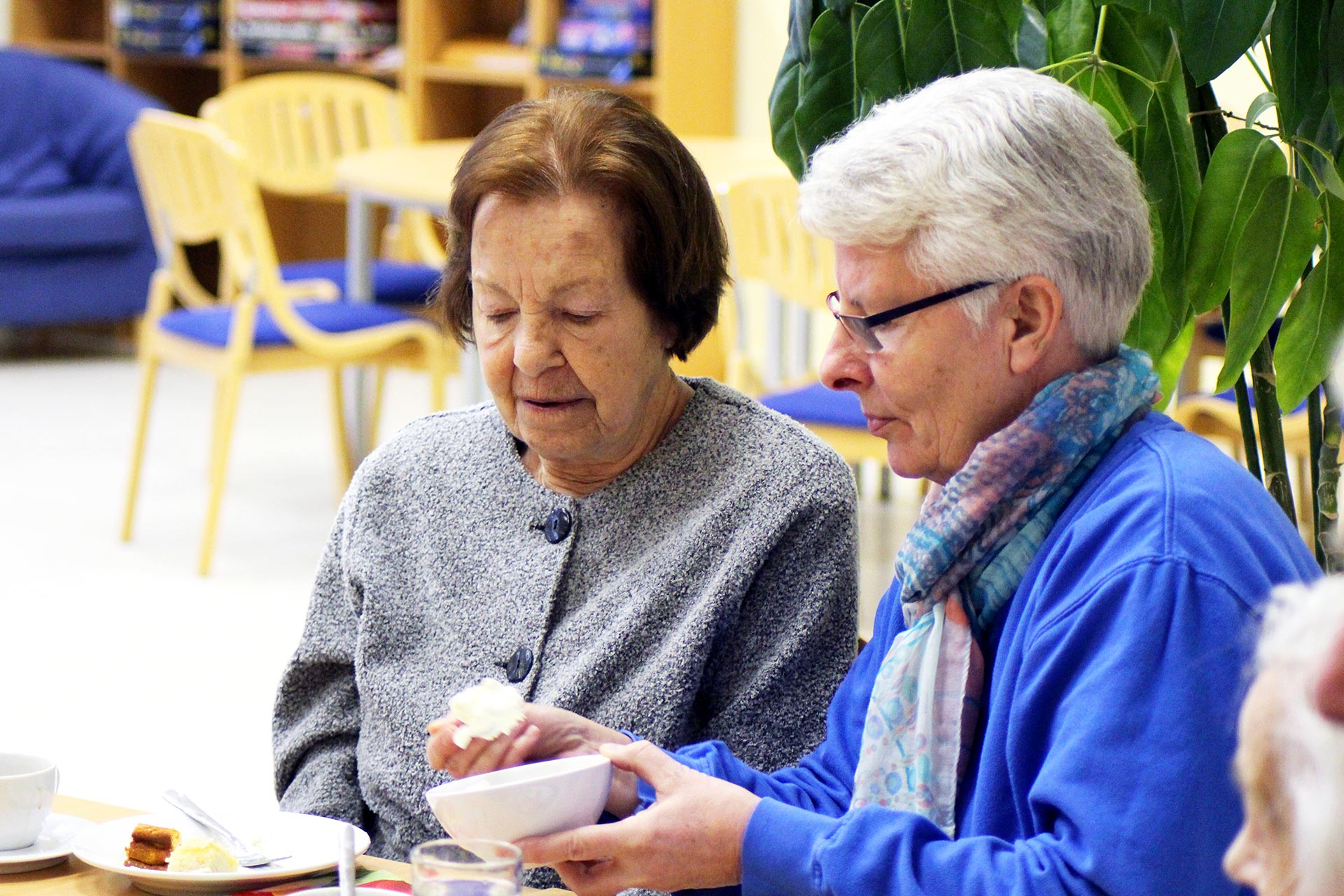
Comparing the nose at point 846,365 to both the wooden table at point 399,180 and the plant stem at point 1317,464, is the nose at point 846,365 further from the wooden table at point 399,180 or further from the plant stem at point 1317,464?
the wooden table at point 399,180

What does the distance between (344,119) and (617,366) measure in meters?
4.28

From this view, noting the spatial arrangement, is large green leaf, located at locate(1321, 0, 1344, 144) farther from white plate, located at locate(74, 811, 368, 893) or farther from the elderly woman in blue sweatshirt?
white plate, located at locate(74, 811, 368, 893)

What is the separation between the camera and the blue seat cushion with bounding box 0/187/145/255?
6312mm

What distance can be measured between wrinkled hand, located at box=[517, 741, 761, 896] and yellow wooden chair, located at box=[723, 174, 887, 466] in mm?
2241

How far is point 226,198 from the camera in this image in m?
4.09

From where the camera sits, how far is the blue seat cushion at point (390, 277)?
4840 mm

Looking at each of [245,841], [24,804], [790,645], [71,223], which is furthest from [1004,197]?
[71,223]

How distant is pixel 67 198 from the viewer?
6.50 meters

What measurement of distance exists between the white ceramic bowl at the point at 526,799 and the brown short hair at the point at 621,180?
0.54 meters

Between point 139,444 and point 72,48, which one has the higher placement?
point 72,48

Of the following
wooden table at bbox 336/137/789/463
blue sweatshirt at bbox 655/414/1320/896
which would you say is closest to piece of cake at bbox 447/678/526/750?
blue sweatshirt at bbox 655/414/1320/896

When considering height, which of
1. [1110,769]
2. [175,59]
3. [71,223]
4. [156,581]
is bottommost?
[156,581]

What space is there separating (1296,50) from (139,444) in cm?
361

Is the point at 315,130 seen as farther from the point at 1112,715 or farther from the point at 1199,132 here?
the point at 1112,715
